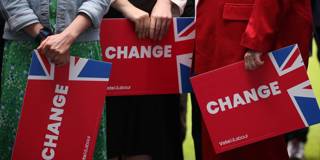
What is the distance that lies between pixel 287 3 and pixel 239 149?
62cm

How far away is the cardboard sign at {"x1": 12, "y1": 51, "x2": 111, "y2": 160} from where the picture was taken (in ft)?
7.70

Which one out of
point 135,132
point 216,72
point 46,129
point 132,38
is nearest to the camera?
point 46,129

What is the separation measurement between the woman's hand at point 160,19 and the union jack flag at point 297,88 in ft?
1.52

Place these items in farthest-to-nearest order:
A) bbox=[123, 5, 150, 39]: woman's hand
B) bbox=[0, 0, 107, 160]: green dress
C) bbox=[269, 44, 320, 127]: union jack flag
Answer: bbox=[123, 5, 150, 39]: woman's hand
bbox=[269, 44, 320, 127]: union jack flag
bbox=[0, 0, 107, 160]: green dress

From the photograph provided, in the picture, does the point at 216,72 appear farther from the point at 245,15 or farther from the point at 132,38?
the point at 132,38

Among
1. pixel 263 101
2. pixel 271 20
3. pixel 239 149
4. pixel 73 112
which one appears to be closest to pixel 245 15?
pixel 271 20

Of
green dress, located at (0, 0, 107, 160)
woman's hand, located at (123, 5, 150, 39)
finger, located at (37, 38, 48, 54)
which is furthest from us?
woman's hand, located at (123, 5, 150, 39)

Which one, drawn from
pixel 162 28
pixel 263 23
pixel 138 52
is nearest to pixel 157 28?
pixel 162 28

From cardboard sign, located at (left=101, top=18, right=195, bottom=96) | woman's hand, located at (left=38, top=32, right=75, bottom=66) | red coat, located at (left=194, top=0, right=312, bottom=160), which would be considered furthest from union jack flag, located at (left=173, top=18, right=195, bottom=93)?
woman's hand, located at (left=38, top=32, right=75, bottom=66)

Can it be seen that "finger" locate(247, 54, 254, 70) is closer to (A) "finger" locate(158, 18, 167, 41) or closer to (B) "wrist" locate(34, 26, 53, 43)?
(A) "finger" locate(158, 18, 167, 41)

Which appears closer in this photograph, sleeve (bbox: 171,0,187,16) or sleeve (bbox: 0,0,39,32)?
sleeve (bbox: 0,0,39,32)

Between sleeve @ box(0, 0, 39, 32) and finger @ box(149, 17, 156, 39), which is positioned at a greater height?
sleeve @ box(0, 0, 39, 32)

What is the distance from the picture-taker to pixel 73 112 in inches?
93.9

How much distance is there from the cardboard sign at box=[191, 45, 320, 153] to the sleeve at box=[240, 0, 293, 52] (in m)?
0.08
